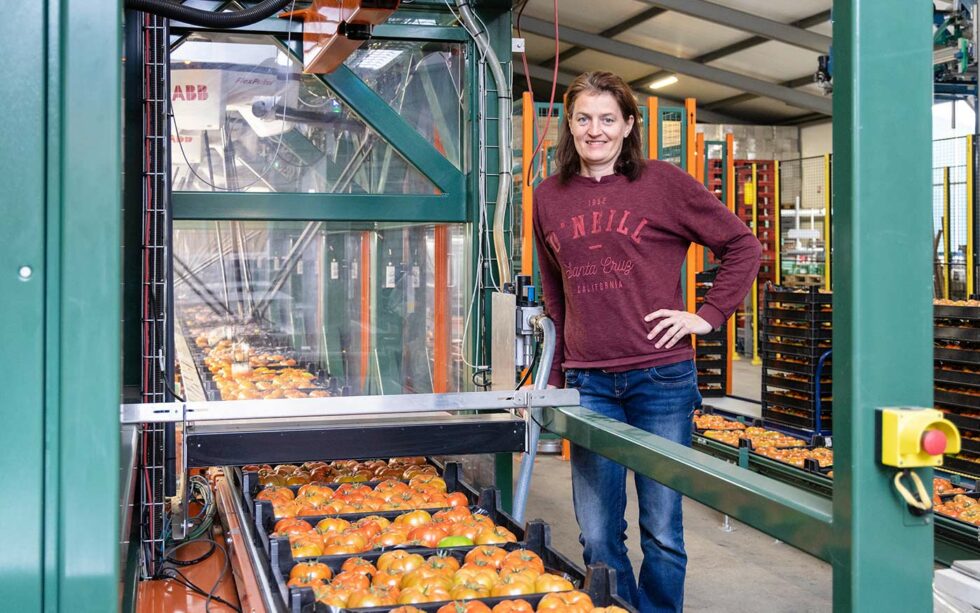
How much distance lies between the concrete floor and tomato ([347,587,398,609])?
2.39 meters

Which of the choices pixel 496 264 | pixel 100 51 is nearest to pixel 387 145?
pixel 496 264

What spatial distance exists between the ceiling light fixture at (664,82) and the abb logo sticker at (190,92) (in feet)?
51.9

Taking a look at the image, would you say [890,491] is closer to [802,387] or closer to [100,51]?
[100,51]

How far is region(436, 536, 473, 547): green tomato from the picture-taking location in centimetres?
247

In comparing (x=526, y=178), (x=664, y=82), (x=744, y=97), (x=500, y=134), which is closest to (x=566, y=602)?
(x=500, y=134)

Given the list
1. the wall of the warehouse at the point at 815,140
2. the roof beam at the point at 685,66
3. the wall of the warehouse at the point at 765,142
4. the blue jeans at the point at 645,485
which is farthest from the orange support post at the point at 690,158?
the wall of the warehouse at the point at 765,142

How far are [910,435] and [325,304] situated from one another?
328 centimetres

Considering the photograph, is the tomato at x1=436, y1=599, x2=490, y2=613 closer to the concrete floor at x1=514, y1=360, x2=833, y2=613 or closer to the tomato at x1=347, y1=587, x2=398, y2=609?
the tomato at x1=347, y1=587, x2=398, y2=609

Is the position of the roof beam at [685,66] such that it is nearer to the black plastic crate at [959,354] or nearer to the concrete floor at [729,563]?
the black plastic crate at [959,354]

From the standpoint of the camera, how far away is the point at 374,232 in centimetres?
434

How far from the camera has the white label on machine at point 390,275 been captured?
4.36m

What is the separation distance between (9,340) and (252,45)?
3.01 m

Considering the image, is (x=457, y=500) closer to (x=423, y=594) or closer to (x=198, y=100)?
(x=423, y=594)

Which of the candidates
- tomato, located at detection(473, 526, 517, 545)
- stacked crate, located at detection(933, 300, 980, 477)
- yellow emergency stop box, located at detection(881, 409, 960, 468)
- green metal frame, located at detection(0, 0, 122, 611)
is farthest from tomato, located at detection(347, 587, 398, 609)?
stacked crate, located at detection(933, 300, 980, 477)
